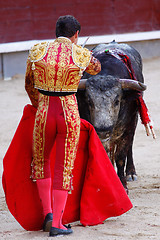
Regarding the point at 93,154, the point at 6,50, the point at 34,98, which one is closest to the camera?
the point at 34,98

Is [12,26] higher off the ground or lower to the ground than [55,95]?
lower

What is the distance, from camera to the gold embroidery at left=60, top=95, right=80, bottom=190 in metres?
2.79

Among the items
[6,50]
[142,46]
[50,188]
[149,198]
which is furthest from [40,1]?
[50,188]

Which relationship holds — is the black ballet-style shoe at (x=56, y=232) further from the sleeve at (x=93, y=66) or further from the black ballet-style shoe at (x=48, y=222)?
the sleeve at (x=93, y=66)

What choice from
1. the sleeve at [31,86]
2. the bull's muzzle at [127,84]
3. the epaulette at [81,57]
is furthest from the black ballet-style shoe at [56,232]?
the bull's muzzle at [127,84]

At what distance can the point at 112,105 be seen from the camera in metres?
3.94

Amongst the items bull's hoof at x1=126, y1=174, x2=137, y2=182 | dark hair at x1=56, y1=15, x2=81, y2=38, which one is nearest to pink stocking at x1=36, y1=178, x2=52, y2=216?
dark hair at x1=56, y1=15, x2=81, y2=38

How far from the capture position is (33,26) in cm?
973

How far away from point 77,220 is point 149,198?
774mm

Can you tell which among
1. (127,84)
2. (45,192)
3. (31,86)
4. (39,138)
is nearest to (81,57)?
(31,86)

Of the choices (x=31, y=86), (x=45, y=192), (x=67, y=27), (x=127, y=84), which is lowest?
(x=45, y=192)

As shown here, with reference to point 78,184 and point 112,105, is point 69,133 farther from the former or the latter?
point 112,105

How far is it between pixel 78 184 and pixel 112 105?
865mm

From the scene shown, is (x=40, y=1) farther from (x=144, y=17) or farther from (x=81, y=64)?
(x=81, y=64)
